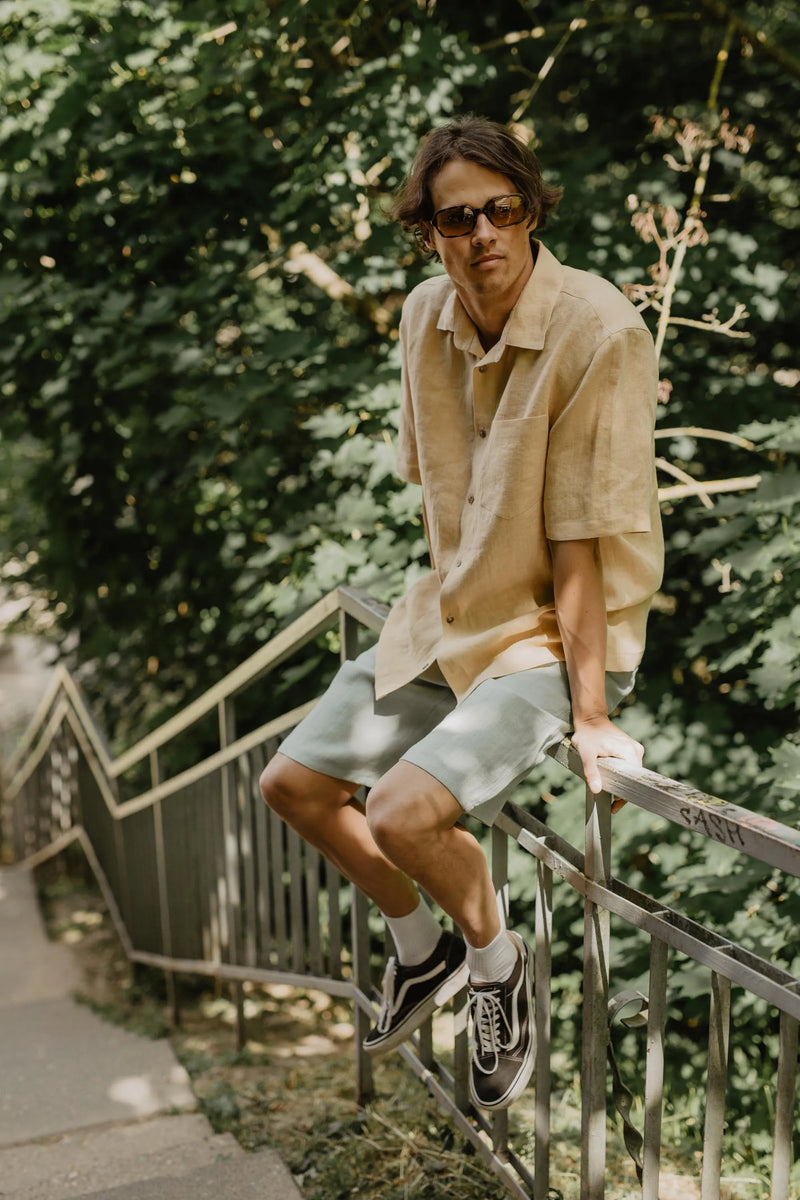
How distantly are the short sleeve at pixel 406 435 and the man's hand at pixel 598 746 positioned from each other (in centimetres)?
67

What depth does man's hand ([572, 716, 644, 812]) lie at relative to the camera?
1538 mm

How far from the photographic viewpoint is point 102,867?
5.56 metres

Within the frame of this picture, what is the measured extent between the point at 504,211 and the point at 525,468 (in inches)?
16.5

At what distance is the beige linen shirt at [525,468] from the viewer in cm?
170

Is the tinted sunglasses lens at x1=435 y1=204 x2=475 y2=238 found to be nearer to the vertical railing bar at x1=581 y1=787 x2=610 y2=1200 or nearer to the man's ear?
the man's ear

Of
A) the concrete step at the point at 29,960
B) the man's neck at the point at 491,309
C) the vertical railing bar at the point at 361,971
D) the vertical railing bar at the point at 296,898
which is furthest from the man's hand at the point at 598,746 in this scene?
the concrete step at the point at 29,960

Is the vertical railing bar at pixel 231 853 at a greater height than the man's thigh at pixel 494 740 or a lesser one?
lesser

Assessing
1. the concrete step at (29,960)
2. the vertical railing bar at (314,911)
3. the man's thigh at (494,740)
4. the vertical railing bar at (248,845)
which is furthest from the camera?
the concrete step at (29,960)

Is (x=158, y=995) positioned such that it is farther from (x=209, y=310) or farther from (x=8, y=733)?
(x=8, y=733)

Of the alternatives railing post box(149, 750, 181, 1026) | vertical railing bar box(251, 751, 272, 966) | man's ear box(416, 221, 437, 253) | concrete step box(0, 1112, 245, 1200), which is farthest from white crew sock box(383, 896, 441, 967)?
railing post box(149, 750, 181, 1026)

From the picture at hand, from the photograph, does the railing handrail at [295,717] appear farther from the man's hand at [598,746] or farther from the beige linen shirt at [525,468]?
the beige linen shirt at [525,468]

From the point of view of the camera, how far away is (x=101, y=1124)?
9.83ft

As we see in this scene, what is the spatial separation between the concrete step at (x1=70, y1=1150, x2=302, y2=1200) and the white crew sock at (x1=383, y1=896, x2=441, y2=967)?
0.51 m

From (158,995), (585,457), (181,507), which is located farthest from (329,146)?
(158,995)
